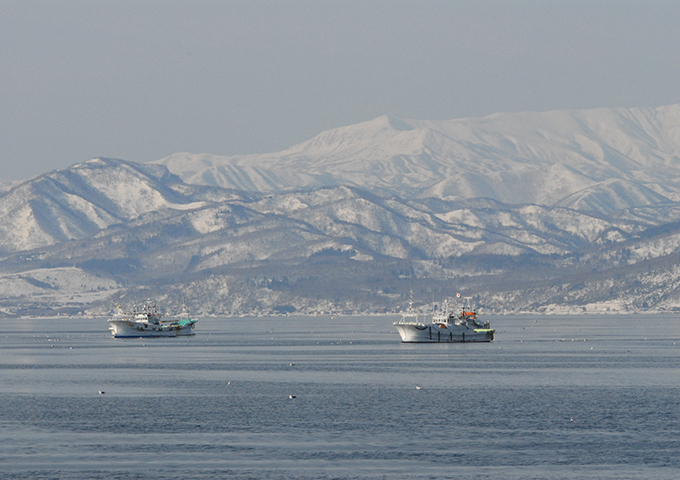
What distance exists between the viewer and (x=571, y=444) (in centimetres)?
12444

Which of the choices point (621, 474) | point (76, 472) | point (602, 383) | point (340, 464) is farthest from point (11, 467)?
point (602, 383)

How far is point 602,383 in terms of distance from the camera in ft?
638

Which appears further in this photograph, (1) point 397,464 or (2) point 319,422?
(2) point 319,422

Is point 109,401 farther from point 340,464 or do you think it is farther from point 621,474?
point 621,474

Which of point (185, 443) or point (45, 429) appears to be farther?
point (45, 429)

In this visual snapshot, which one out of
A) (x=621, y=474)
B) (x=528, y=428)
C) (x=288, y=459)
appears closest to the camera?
(x=621, y=474)

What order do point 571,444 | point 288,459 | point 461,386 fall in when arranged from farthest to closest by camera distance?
1. point 461,386
2. point 571,444
3. point 288,459

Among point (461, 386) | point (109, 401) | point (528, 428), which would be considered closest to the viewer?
point (528, 428)

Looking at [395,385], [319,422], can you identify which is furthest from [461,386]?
[319,422]

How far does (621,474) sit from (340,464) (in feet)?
86.7

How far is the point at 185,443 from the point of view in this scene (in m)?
127

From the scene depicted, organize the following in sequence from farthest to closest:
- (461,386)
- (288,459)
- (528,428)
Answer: (461,386) < (528,428) < (288,459)

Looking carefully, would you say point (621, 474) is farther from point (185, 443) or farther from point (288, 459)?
point (185, 443)

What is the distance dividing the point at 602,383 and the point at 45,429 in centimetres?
9609
